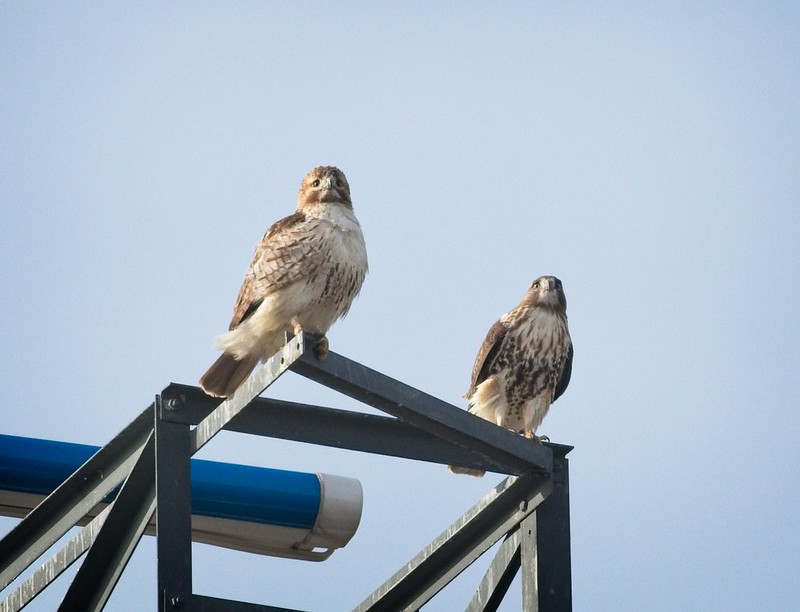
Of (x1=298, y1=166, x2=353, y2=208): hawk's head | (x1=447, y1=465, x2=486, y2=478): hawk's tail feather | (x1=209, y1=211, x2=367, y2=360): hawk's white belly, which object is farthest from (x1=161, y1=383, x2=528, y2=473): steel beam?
(x1=447, y1=465, x2=486, y2=478): hawk's tail feather

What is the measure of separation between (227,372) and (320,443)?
1.72 metres

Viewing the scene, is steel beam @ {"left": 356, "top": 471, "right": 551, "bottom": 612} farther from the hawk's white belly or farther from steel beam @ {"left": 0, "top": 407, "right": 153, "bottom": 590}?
the hawk's white belly

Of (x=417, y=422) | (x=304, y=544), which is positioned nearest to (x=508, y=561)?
(x=417, y=422)

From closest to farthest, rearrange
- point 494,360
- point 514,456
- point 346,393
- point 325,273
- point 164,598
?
point 164,598 → point 346,393 → point 514,456 → point 325,273 → point 494,360

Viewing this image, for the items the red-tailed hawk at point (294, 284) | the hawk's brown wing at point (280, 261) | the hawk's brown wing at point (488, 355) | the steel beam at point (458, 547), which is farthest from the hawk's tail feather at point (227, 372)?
the hawk's brown wing at point (488, 355)

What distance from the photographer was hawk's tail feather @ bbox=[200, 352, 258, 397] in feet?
22.5

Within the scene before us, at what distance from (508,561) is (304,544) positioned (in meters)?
1.24

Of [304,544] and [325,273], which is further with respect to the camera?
[325,273]

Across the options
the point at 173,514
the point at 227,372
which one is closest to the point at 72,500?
the point at 173,514

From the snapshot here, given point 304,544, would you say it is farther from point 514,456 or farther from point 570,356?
point 570,356

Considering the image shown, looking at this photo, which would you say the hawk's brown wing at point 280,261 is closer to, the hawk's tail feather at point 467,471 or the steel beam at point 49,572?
the hawk's tail feather at point 467,471

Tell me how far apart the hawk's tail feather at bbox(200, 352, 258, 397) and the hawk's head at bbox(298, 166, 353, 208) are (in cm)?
93

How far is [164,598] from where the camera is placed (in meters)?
4.85

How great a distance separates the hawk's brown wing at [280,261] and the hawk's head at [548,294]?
2.36 metres
